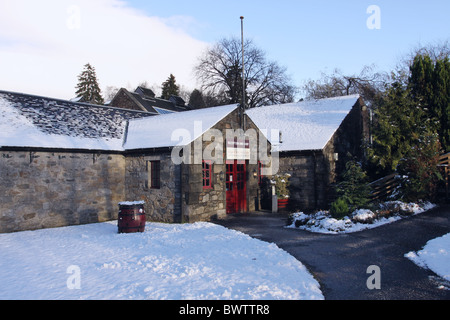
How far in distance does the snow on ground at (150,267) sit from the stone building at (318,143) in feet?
21.0

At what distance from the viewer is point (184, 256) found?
7.34m

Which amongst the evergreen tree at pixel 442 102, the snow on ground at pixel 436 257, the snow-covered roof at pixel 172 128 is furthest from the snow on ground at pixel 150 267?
the evergreen tree at pixel 442 102

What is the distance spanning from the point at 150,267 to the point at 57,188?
6.73 metres

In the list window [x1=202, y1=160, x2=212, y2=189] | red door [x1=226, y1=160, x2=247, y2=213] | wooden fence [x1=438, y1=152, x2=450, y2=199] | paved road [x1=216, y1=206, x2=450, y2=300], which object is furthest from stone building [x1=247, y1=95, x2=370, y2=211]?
window [x1=202, y1=160, x2=212, y2=189]

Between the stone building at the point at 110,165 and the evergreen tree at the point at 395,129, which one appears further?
the evergreen tree at the point at 395,129

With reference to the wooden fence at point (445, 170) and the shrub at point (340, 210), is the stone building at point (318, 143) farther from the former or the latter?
the shrub at point (340, 210)

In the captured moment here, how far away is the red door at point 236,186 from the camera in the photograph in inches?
540

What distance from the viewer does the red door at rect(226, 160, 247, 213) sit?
13719 millimetres

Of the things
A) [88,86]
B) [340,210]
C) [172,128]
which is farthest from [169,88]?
[340,210]

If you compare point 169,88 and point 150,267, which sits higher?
point 169,88

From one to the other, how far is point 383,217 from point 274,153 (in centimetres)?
611

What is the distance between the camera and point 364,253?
24.5ft

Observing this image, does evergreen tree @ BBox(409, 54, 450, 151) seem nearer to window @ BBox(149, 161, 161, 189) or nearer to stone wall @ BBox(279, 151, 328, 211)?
stone wall @ BBox(279, 151, 328, 211)

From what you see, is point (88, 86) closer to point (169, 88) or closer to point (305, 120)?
point (169, 88)
